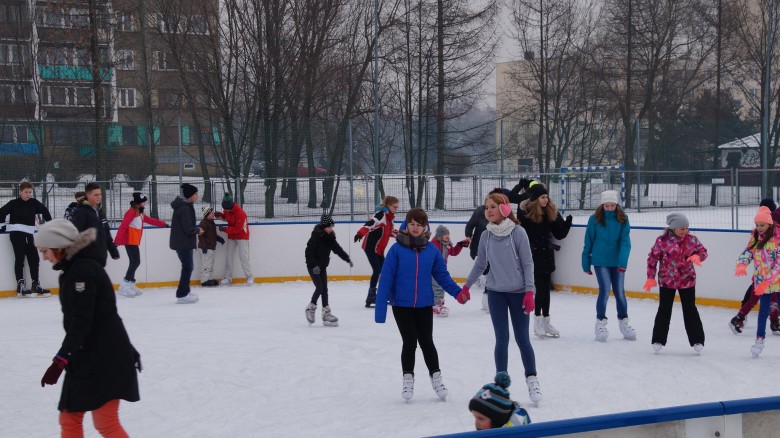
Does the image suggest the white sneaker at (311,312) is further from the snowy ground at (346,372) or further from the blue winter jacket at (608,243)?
the blue winter jacket at (608,243)

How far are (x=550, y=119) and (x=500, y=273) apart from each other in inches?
780

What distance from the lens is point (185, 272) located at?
11859 mm

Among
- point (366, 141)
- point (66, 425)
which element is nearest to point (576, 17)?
point (366, 141)

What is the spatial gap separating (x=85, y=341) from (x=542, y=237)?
17.1 ft

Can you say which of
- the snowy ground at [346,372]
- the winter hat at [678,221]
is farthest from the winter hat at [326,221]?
the winter hat at [678,221]

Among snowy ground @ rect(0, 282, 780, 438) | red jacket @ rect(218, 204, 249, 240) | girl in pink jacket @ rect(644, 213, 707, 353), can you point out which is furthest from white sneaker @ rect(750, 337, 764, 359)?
red jacket @ rect(218, 204, 249, 240)

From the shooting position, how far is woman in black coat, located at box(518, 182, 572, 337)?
27.5 ft

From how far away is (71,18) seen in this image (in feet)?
67.5

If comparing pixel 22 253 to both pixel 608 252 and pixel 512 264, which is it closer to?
pixel 608 252

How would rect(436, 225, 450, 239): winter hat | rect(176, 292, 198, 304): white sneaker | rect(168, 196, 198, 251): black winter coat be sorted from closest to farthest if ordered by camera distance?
1. rect(436, 225, 450, 239): winter hat
2. rect(176, 292, 198, 304): white sneaker
3. rect(168, 196, 198, 251): black winter coat

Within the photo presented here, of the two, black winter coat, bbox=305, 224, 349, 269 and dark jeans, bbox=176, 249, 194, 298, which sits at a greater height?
black winter coat, bbox=305, 224, 349, 269

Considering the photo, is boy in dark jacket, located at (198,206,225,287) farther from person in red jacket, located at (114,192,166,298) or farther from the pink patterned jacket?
the pink patterned jacket

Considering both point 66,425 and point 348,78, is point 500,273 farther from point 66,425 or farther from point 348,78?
point 348,78

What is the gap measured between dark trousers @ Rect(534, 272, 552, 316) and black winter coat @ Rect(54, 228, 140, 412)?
16.3 feet
